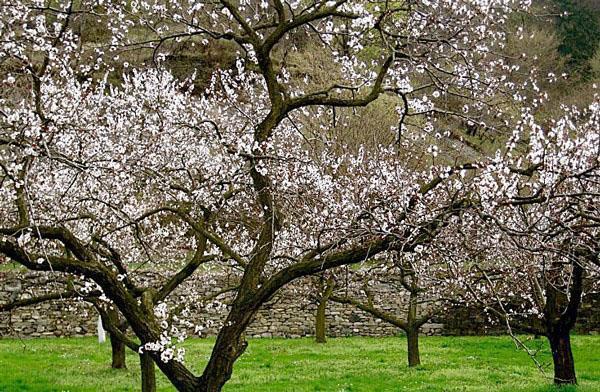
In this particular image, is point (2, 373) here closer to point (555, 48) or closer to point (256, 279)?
point (256, 279)

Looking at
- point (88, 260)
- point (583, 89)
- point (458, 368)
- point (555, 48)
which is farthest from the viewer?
point (555, 48)

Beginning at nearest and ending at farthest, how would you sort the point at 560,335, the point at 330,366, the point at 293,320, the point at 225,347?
the point at 225,347 < the point at 560,335 < the point at 330,366 < the point at 293,320

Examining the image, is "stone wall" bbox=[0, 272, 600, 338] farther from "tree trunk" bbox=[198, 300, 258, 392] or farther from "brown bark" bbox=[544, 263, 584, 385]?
"tree trunk" bbox=[198, 300, 258, 392]

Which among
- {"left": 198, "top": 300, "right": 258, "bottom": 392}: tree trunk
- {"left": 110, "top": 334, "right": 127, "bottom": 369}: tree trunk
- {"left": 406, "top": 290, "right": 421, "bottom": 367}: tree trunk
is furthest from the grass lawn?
{"left": 198, "top": 300, "right": 258, "bottom": 392}: tree trunk

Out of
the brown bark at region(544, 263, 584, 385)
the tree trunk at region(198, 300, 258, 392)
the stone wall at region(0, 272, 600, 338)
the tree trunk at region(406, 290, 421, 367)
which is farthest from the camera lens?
the stone wall at region(0, 272, 600, 338)

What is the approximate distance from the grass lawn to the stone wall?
804 mm

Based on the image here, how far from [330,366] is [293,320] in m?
6.46

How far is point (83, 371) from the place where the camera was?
45.5 feet

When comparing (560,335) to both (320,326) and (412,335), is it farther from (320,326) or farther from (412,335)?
(320,326)

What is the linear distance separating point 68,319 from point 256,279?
14.9m

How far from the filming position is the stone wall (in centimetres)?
2012

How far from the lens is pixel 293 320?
69.8 ft

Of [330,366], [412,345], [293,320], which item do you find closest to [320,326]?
[293,320]

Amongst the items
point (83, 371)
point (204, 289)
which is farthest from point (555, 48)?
point (83, 371)
